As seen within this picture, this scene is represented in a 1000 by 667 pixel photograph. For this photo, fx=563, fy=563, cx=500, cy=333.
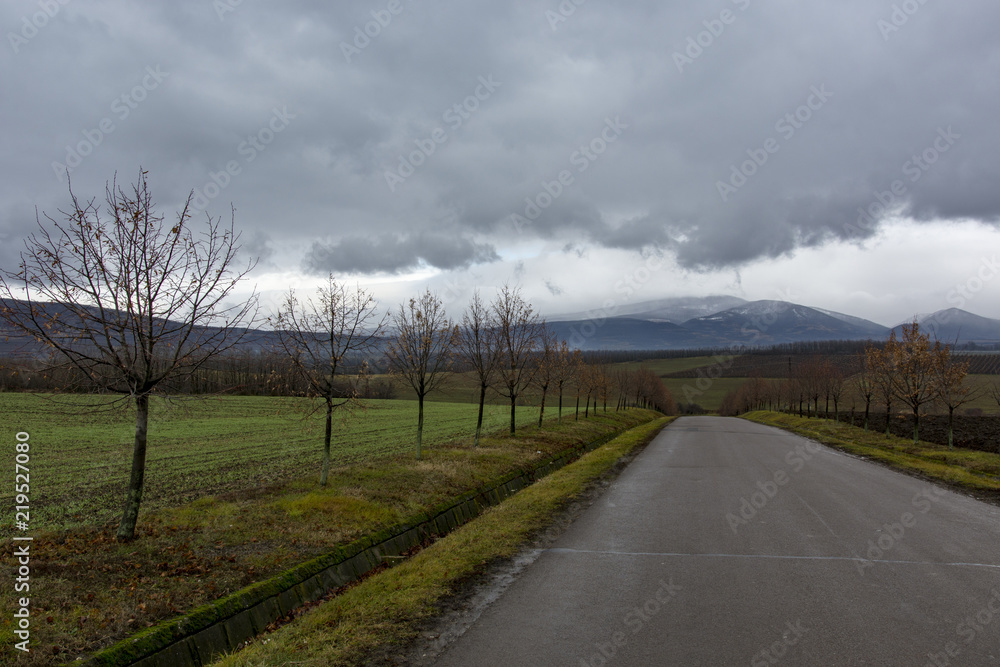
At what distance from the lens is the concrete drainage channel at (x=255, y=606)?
563 centimetres

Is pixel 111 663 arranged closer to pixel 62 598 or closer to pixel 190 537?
pixel 62 598

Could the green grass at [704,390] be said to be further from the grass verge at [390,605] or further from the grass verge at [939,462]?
the grass verge at [390,605]

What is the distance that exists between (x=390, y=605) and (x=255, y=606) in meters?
1.77

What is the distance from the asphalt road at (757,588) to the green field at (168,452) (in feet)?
19.9

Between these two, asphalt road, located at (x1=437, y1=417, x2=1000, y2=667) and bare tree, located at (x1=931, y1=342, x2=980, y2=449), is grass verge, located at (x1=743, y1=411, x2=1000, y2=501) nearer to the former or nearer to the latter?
bare tree, located at (x1=931, y1=342, x2=980, y2=449)

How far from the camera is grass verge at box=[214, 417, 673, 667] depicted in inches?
212

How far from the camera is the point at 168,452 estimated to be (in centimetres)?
2420

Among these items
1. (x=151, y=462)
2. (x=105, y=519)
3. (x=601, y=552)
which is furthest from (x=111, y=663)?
(x=151, y=462)

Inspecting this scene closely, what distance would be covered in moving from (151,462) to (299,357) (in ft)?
38.8

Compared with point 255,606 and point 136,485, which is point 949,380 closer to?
point 255,606

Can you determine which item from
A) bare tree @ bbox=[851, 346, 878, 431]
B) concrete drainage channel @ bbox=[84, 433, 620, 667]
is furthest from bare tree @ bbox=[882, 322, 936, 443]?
concrete drainage channel @ bbox=[84, 433, 620, 667]

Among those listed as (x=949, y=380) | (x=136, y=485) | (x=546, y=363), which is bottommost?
(x=136, y=485)

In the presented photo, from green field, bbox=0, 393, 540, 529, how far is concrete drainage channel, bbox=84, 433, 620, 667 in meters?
2.73

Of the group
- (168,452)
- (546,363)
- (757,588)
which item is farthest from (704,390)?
(757,588)
